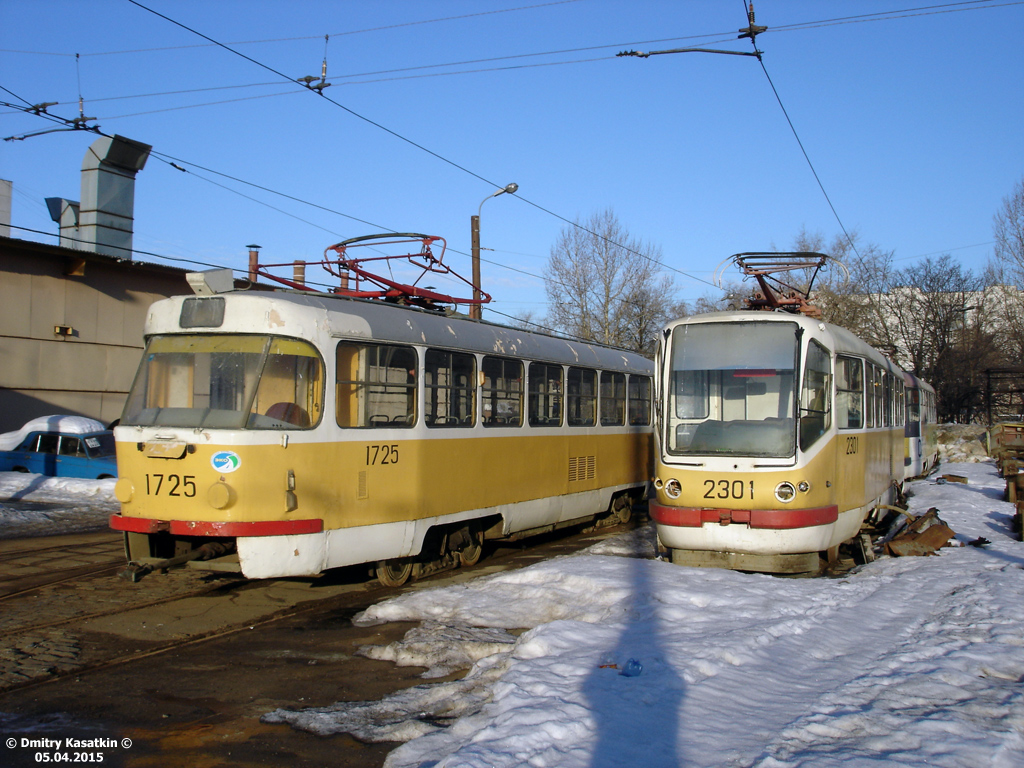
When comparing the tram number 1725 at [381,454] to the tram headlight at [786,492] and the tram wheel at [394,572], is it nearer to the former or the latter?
the tram wheel at [394,572]

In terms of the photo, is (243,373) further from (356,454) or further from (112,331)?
(112,331)

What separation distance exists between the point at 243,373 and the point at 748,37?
344 inches

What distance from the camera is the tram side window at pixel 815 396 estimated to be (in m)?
8.88

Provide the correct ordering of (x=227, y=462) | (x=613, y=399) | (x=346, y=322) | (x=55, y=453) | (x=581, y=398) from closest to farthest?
(x=227, y=462), (x=346, y=322), (x=581, y=398), (x=613, y=399), (x=55, y=453)

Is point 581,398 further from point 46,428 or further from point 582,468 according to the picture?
point 46,428

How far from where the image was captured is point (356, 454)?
8.21 metres

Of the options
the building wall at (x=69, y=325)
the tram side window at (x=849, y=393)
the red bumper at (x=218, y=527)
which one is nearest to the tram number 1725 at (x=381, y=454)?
the red bumper at (x=218, y=527)

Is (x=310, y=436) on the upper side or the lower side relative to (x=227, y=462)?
upper

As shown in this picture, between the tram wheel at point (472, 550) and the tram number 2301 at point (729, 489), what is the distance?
10.0 ft

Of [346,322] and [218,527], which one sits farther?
[346,322]

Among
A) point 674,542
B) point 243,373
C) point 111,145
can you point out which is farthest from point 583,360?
point 111,145

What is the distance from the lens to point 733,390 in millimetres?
9227

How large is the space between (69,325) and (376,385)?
602 inches

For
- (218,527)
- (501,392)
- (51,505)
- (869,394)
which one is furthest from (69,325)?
(869,394)
